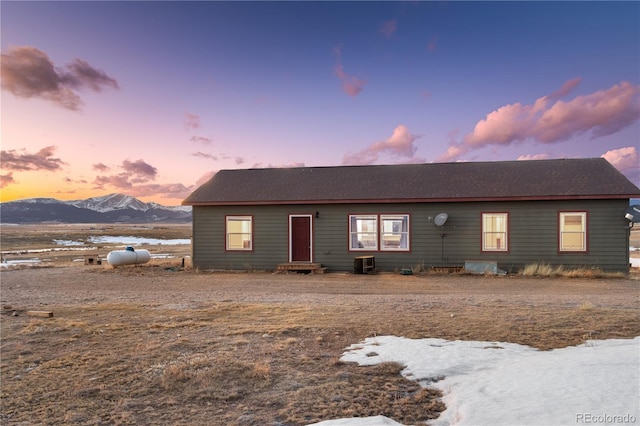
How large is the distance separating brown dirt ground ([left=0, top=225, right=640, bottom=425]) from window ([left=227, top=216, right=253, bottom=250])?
5.03m

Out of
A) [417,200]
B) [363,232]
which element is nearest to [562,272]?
[417,200]

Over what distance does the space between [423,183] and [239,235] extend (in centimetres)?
814

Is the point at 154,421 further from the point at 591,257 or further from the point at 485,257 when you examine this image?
the point at 591,257

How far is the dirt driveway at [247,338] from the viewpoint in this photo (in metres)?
4.38

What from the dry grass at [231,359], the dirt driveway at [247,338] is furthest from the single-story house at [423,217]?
the dry grass at [231,359]

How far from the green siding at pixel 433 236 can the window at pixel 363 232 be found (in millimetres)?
265

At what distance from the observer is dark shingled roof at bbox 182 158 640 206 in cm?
1612

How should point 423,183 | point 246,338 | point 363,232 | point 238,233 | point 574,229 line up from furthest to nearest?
point 238,233
point 423,183
point 363,232
point 574,229
point 246,338

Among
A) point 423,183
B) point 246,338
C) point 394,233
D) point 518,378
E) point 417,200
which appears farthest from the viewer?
point 423,183

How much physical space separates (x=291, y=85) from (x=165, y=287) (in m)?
12.3

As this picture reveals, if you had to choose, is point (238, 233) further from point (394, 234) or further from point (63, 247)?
point (63, 247)

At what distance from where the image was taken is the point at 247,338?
269 inches

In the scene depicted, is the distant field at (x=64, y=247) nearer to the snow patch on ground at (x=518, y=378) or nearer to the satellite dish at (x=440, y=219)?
the satellite dish at (x=440, y=219)

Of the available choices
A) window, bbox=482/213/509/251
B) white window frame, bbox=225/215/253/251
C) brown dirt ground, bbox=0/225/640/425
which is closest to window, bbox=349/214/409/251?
window, bbox=482/213/509/251
